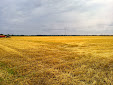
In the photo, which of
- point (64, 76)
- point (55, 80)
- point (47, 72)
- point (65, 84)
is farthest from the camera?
point (47, 72)

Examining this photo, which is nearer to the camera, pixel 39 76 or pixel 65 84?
pixel 65 84

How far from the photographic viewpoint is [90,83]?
3.61 metres

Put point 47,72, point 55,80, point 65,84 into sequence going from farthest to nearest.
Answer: point 47,72 < point 55,80 < point 65,84

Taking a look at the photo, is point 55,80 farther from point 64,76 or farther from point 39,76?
point 39,76

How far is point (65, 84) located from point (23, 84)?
1.68 m

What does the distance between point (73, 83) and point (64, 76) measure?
25.2 inches

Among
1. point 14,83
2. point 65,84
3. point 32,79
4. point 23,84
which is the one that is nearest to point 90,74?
point 65,84

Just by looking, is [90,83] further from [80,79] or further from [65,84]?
[65,84]

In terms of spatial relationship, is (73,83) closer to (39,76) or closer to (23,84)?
(39,76)

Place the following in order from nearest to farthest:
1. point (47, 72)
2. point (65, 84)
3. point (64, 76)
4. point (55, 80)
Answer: point (65, 84), point (55, 80), point (64, 76), point (47, 72)

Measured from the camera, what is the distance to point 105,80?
147 inches

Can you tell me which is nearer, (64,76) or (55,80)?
(55,80)

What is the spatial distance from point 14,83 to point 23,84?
15.5 inches

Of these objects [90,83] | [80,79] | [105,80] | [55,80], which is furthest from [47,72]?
[105,80]
